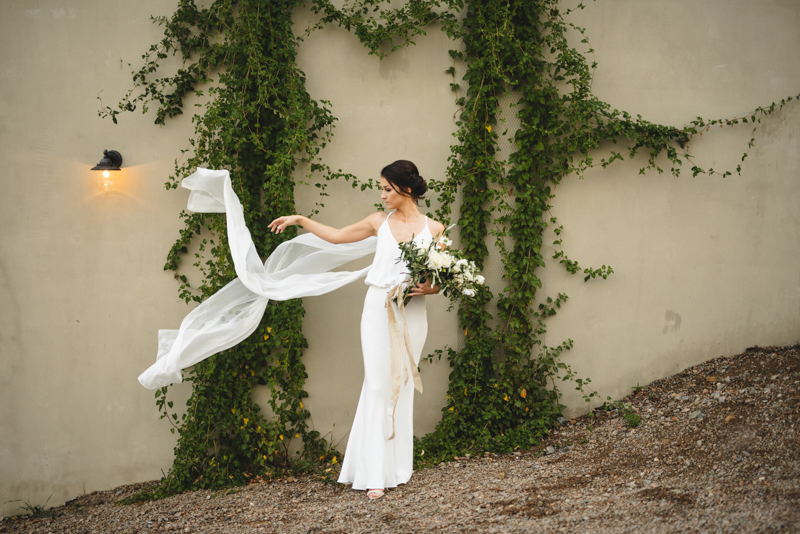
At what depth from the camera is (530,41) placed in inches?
A: 177

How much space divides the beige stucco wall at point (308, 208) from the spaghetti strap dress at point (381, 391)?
926 millimetres

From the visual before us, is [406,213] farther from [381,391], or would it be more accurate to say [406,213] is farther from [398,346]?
[381,391]

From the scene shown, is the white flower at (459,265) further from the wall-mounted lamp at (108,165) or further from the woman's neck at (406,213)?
the wall-mounted lamp at (108,165)

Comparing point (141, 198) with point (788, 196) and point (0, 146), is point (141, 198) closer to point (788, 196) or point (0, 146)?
point (0, 146)

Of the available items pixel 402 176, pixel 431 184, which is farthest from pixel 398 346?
pixel 431 184

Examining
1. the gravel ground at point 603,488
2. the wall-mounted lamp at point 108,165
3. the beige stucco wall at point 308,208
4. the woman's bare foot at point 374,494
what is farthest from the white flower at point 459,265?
the wall-mounted lamp at point 108,165

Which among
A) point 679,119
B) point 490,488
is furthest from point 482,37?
point 490,488

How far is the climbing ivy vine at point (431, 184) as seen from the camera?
427cm

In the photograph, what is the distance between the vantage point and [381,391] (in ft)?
11.9

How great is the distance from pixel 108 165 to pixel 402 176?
2.62 meters

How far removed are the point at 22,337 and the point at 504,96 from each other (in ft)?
15.7

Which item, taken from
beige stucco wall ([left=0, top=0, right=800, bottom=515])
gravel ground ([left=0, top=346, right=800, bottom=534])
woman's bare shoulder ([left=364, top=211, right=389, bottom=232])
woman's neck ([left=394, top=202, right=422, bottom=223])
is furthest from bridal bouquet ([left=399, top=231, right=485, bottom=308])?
gravel ground ([left=0, top=346, right=800, bottom=534])

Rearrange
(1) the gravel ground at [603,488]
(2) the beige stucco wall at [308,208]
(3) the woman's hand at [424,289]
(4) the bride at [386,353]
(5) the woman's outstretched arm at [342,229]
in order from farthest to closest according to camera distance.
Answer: (2) the beige stucco wall at [308,208], (5) the woman's outstretched arm at [342,229], (4) the bride at [386,353], (3) the woman's hand at [424,289], (1) the gravel ground at [603,488]

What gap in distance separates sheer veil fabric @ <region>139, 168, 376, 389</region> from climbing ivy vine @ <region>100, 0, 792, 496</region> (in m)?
0.31
